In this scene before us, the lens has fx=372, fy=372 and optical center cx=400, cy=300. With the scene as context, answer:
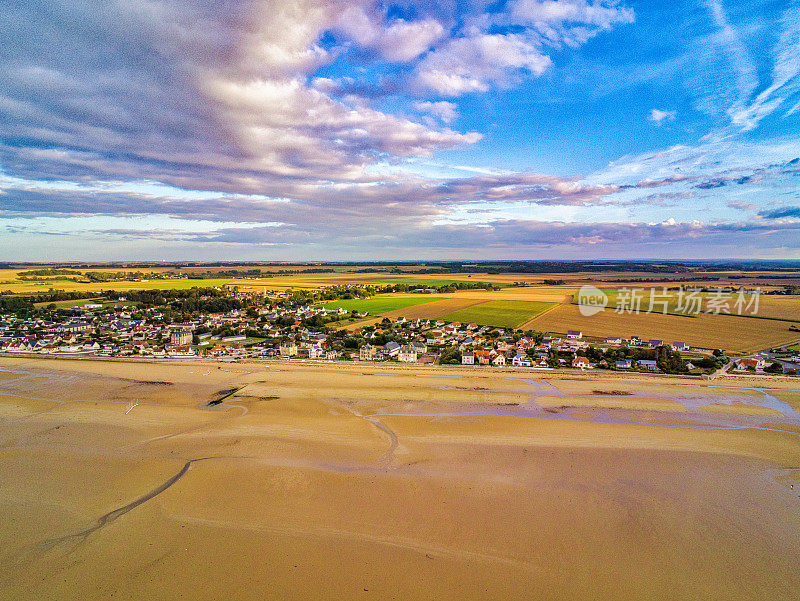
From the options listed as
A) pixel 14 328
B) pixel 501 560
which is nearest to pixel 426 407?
pixel 501 560

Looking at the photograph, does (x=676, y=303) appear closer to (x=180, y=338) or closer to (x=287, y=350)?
(x=287, y=350)

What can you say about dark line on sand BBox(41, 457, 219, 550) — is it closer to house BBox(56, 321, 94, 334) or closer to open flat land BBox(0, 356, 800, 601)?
open flat land BBox(0, 356, 800, 601)

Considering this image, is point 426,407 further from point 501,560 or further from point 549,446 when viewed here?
point 501,560

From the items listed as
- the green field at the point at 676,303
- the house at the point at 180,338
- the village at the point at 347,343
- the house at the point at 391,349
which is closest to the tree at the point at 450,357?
the village at the point at 347,343

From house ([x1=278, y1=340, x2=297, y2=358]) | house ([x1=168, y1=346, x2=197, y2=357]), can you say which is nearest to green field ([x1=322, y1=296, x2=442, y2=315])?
house ([x1=278, y1=340, x2=297, y2=358])

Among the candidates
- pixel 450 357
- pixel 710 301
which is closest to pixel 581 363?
pixel 450 357
